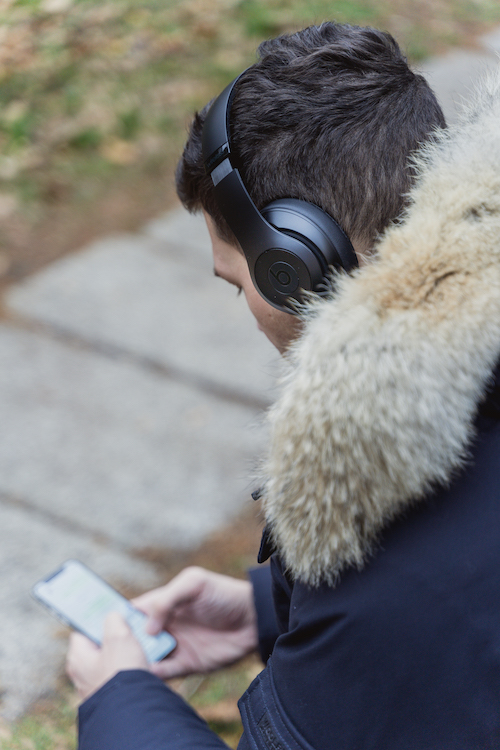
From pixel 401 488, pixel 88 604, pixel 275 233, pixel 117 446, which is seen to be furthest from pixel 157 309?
pixel 401 488

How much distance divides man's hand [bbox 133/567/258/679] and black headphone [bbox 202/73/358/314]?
0.89 metres

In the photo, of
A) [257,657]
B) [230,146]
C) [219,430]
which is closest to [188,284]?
[219,430]

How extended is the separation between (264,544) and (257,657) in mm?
1047

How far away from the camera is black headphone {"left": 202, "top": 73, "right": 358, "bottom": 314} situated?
4.52 feet

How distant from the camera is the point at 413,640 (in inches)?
42.7

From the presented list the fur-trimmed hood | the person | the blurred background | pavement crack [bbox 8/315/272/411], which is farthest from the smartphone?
the blurred background

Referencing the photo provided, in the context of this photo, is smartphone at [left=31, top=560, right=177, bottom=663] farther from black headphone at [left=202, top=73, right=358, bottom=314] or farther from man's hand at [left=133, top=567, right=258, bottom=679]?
black headphone at [left=202, top=73, right=358, bottom=314]

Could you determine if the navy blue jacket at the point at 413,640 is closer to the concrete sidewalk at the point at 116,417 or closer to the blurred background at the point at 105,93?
the concrete sidewalk at the point at 116,417

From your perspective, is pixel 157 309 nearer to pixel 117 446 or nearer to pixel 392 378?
pixel 117 446

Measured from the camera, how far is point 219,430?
3.01 meters

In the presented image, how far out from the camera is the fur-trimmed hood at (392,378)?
1.05 meters

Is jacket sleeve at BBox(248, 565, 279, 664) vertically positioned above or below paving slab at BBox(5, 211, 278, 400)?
above

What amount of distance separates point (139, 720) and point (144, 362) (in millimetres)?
2001

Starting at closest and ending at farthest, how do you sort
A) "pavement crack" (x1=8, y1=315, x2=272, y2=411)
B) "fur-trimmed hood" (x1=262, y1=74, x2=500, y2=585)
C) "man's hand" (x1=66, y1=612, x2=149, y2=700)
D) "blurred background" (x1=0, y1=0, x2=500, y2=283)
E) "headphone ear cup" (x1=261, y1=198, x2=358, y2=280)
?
"fur-trimmed hood" (x1=262, y1=74, x2=500, y2=585) → "headphone ear cup" (x1=261, y1=198, x2=358, y2=280) → "man's hand" (x1=66, y1=612, x2=149, y2=700) → "pavement crack" (x1=8, y1=315, x2=272, y2=411) → "blurred background" (x1=0, y1=0, x2=500, y2=283)
